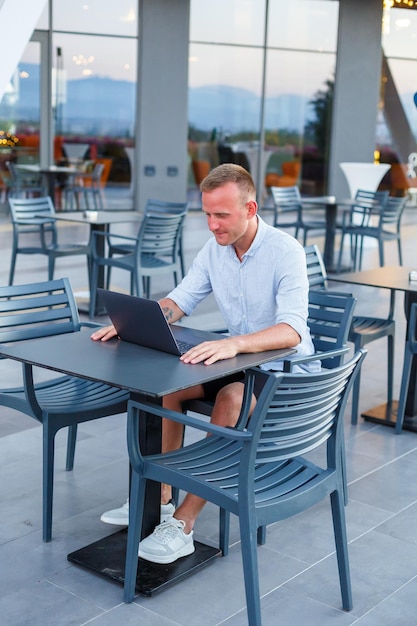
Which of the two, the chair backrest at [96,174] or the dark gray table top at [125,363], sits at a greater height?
the chair backrest at [96,174]

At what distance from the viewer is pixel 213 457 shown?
8.53 feet

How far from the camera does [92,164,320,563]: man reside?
9.29 ft

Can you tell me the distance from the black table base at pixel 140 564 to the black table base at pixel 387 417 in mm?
1785

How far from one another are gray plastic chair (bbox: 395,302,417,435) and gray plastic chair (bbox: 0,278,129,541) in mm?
1623

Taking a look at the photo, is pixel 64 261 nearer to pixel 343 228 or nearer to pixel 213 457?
pixel 343 228

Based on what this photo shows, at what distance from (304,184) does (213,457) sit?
47.5 ft

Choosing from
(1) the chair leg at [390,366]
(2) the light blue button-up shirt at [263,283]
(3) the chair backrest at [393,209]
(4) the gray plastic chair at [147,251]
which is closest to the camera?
(2) the light blue button-up shirt at [263,283]

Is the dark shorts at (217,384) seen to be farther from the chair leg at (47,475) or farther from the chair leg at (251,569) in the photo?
the chair leg at (251,569)

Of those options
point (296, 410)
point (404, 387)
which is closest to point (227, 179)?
point (296, 410)

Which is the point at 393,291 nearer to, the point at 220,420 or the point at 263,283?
the point at 263,283

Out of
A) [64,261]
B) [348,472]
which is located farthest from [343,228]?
[348,472]

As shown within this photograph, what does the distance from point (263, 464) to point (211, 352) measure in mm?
377

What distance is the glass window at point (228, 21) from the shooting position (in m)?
15.0

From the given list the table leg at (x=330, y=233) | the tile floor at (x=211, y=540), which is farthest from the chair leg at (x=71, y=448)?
the table leg at (x=330, y=233)
